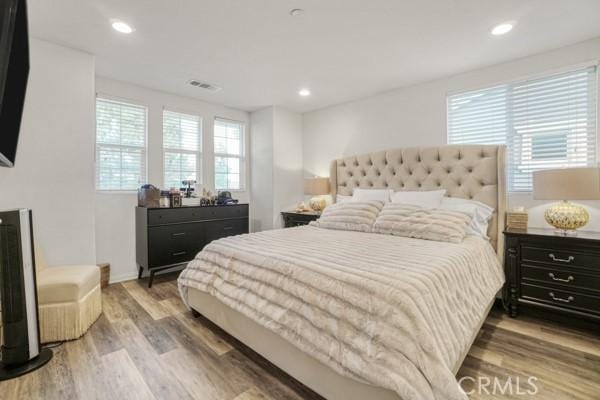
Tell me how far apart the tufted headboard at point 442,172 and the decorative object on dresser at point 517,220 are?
0.07m

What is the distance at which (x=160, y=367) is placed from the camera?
1778mm

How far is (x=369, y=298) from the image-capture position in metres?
1.25

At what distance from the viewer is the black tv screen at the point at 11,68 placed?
1.16 m

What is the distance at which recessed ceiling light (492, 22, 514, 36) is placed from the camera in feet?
7.35

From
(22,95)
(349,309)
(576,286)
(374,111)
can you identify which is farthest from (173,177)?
(576,286)

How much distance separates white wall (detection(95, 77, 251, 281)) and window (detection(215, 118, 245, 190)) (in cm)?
61

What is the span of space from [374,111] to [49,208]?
390 cm

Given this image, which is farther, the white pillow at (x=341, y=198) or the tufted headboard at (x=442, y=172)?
the white pillow at (x=341, y=198)

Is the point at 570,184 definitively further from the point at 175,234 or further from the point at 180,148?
the point at 180,148

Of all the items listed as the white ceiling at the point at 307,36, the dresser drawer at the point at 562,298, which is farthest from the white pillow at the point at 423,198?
the white ceiling at the point at 307,36

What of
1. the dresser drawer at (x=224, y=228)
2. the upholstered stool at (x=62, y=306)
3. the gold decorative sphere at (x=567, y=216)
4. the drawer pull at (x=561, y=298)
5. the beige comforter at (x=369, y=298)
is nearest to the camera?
the beige comforter at (x=369, y=298)

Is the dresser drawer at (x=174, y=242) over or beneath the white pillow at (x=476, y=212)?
beneath

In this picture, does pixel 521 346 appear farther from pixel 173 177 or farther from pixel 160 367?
pixel 173 177

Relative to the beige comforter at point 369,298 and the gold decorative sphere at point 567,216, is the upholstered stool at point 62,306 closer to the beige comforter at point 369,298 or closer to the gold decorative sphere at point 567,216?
the beige comforter at point 369,298
